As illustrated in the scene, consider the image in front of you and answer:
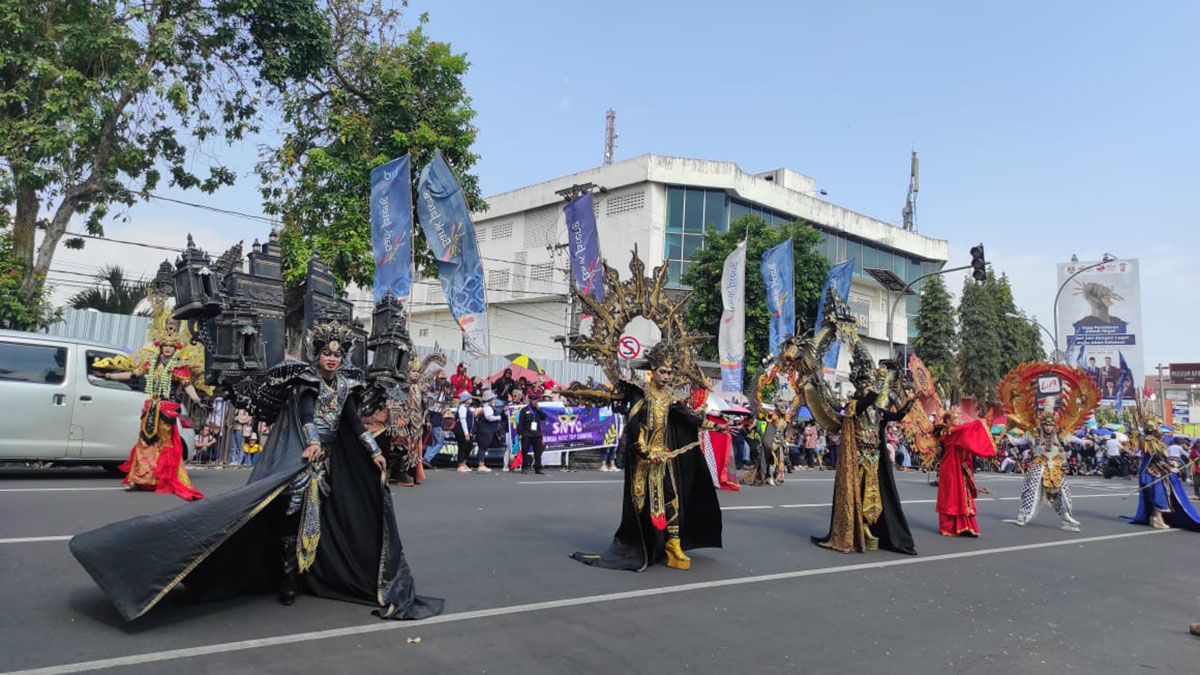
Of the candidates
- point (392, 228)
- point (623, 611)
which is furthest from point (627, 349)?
point (392, 228)

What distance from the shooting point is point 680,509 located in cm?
760

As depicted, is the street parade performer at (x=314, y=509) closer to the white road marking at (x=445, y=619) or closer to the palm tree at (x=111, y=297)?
the white road marking at (x=445, y=619)

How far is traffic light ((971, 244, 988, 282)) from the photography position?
23781mm

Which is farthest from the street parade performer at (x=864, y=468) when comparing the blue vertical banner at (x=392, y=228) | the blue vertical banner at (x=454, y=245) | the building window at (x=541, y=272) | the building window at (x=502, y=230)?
the building window at (x=502, y=230)

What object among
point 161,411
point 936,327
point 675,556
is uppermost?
point 936,327

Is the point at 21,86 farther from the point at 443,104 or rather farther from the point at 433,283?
the point at 433,283

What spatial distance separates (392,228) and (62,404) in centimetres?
699

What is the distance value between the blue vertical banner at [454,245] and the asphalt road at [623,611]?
627cm

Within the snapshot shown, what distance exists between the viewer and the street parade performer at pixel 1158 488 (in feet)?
42.3

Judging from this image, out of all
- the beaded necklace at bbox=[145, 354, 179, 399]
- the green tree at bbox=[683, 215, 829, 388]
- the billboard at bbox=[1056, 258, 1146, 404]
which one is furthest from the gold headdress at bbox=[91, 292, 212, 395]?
the billboard at bbox=[1056, 258, 1146, 404]

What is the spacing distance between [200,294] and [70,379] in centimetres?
414

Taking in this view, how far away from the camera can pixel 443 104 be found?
816 inches

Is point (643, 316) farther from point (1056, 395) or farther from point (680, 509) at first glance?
point (1056, 395)

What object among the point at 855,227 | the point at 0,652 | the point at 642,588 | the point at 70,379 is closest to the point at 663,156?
the point at 855,227
